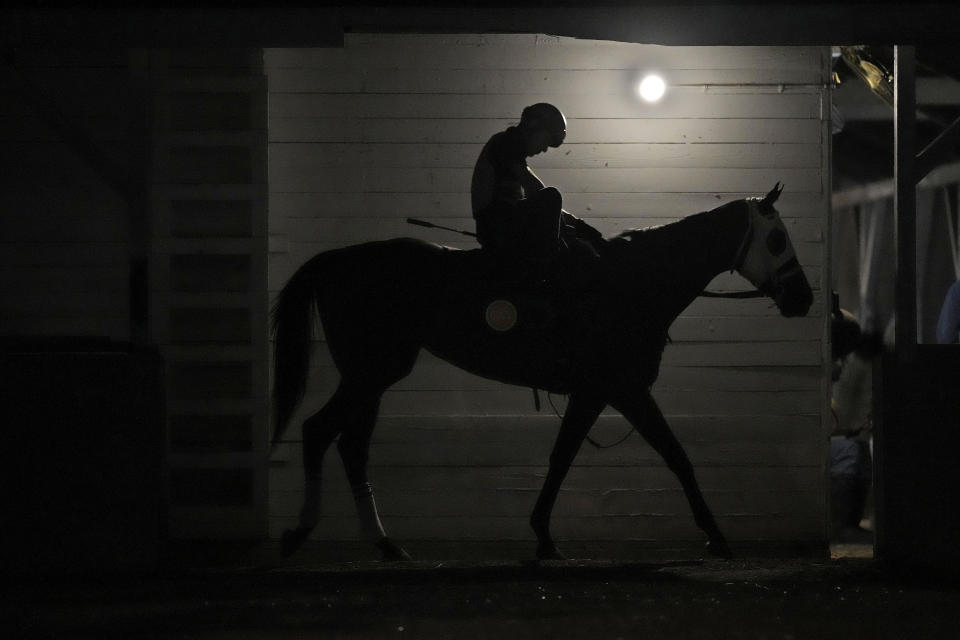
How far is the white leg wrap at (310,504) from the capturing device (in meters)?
8.32

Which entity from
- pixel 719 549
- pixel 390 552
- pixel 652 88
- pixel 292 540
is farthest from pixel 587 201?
pixel 292 540

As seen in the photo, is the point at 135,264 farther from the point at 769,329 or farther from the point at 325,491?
the point at 769,329

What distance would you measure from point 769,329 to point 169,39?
3798 millimetres

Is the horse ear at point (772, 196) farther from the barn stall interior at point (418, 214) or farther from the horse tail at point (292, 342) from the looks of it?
the horse tail at point (292, 342)

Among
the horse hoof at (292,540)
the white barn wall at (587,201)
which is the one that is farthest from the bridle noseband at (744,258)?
the horse hoof at (292,540)

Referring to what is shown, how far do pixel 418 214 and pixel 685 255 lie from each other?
1569 millimetres

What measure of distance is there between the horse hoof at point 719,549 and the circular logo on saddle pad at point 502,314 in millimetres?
1633

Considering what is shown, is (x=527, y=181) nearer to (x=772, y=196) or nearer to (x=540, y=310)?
(x=540, y=310)

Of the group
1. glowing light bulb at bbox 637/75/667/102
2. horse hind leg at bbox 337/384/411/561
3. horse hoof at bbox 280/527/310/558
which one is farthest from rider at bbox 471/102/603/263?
horse hoof at bbox 280/527/310/558

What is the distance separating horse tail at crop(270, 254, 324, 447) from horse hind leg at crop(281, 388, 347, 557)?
0.51ft

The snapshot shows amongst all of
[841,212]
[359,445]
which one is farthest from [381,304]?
[841,212]

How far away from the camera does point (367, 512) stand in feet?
27.5

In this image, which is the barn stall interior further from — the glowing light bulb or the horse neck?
the horse neck

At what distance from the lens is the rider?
26.8ft
